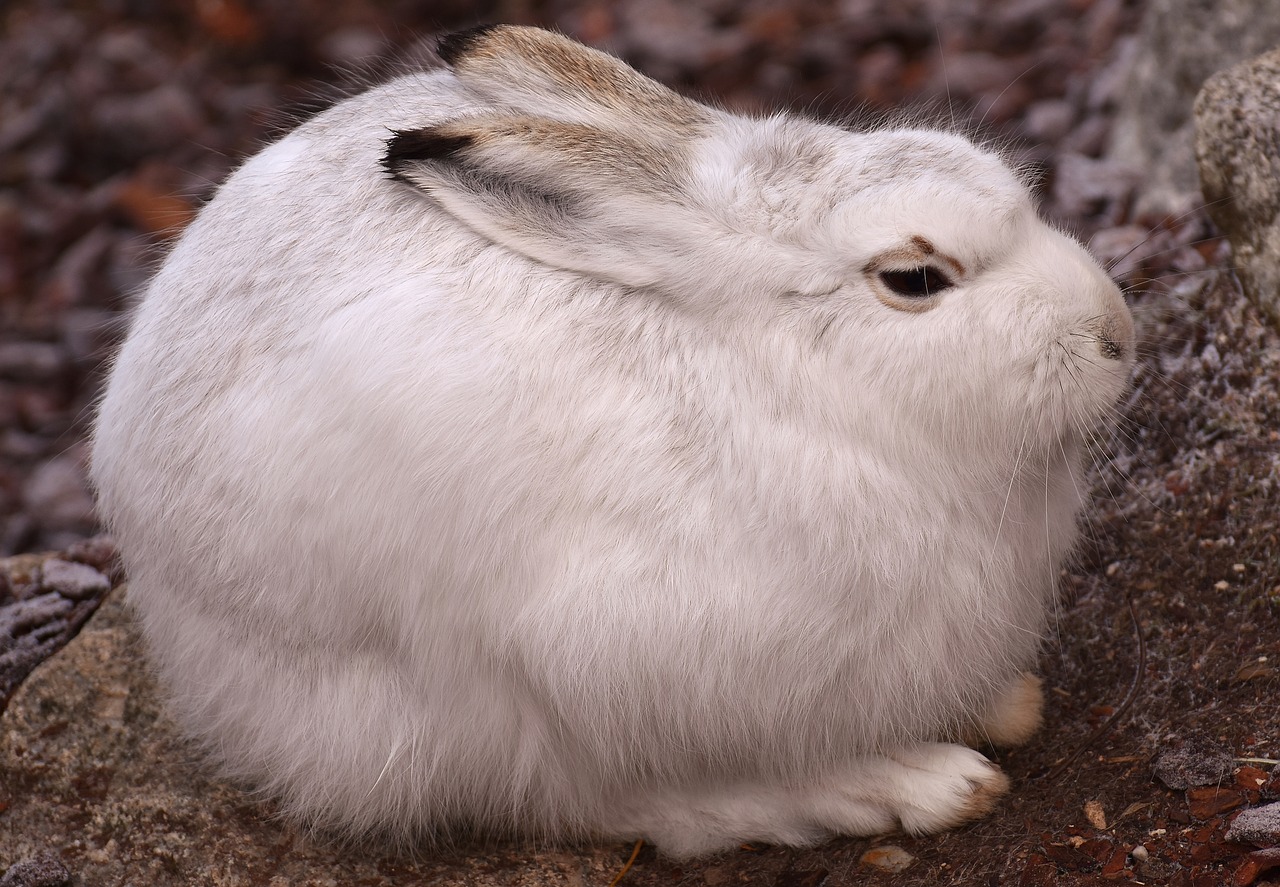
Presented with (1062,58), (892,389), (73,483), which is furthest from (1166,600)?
(73,483)

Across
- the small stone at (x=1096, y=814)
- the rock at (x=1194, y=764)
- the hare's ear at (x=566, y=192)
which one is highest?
the hare's ear at (x=566, y=192)

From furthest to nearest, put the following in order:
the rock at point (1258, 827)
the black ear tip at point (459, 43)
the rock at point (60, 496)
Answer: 1. the rock at point (60, 496)
2. the black ear tip at point (459, 43)
3. the rock at point (1258, 827)

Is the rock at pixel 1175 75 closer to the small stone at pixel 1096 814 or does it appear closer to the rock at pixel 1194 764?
the rock at pixel 1194 764

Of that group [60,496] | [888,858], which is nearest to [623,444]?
[888,858]

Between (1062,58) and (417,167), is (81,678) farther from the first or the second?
(1062,58)

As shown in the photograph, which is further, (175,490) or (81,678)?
(81,678)

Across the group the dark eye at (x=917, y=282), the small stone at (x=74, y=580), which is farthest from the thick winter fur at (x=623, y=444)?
the small stone at (x=74, y=580)

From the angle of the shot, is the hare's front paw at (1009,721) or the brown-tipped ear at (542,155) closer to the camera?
the brown-tipped ear at (542,155)

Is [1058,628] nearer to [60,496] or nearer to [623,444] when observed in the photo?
[623,444]
